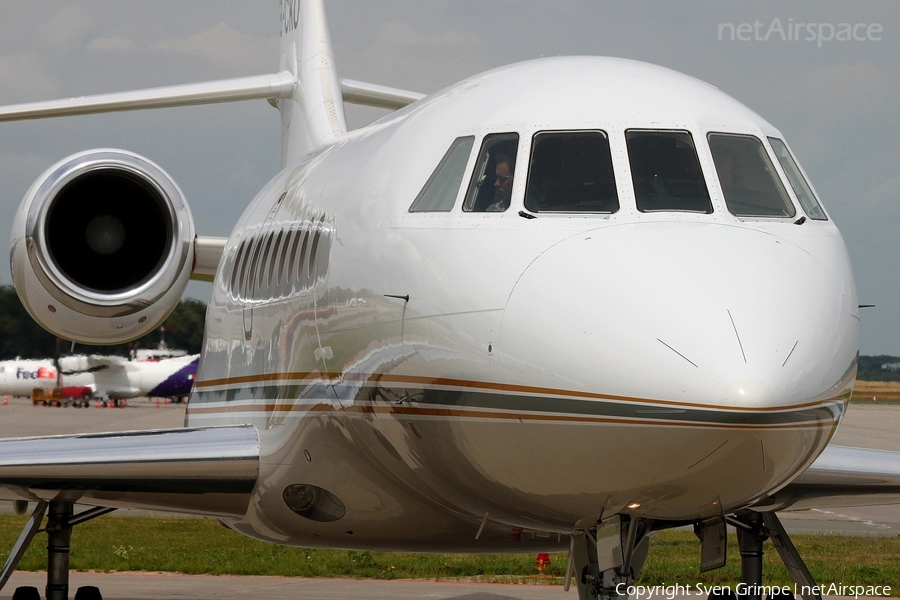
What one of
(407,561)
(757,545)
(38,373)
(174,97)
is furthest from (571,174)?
(38,373)

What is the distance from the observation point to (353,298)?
24.1ft

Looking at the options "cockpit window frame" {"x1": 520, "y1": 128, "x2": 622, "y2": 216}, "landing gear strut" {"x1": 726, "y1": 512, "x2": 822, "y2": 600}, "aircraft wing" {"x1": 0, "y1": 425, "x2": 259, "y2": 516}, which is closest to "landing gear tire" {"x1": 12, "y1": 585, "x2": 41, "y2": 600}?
"aircraft wing" {"x1": 0, "y1": 425, "x2": 259, "y2": 516}

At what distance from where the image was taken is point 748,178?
6.75 meters

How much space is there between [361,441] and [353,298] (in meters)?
0.84

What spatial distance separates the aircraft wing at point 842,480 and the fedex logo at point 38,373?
62933mm

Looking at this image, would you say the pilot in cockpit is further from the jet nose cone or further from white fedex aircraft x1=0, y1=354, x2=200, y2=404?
white fedex aircraft x1=0, y1=354, x2=200, y2=404

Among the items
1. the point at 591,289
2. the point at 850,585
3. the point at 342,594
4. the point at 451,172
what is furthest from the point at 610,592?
the point at 850,585

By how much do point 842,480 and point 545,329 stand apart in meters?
4.71

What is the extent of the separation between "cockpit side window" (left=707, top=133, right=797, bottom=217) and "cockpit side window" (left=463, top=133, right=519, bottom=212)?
107cm

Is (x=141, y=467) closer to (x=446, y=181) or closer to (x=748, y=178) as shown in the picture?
(x=446, y=181)

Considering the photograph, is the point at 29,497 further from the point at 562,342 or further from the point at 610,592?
the point at 562,342

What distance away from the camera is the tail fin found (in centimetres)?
1424

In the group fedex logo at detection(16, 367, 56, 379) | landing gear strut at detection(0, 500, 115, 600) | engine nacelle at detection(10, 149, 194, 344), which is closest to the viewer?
landing gear strut at detection(0, 500, 115, 600)

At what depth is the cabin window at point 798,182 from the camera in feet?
22.7
